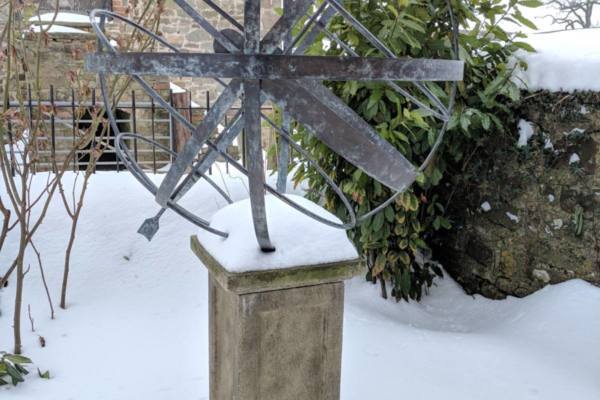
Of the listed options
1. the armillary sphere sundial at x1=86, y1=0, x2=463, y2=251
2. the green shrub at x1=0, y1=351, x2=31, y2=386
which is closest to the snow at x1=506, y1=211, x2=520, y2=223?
the armillary sphere sundial at x1=86, y1=0, x2=463, y2=251

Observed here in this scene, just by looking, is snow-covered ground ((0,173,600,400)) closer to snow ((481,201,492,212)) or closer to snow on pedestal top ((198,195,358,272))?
snow ((481,201,492,212))

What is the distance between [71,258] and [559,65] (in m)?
3.25

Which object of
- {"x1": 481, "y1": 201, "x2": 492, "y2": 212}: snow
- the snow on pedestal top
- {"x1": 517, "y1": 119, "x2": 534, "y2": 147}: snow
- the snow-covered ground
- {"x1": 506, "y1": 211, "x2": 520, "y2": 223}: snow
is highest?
{"x1": 517, "y1": 119, "x2": 534, "y2": 147}: snow

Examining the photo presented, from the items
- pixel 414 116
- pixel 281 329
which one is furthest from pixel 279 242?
pixel 414 116

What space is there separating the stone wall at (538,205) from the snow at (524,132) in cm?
1

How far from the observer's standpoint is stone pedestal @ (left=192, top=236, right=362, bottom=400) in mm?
1801

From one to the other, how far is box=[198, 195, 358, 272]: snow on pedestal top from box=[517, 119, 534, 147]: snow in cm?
192

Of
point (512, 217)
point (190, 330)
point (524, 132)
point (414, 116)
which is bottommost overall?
point (190, 330)

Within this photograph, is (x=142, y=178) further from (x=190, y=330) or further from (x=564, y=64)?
(x=564, y=64)

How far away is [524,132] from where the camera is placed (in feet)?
11.5

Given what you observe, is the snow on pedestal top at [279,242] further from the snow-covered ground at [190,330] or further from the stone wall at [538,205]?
the stone wall at [538,205]

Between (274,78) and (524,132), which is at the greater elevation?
(274,78)

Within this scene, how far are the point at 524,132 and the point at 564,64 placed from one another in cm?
44

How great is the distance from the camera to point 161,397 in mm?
2672
